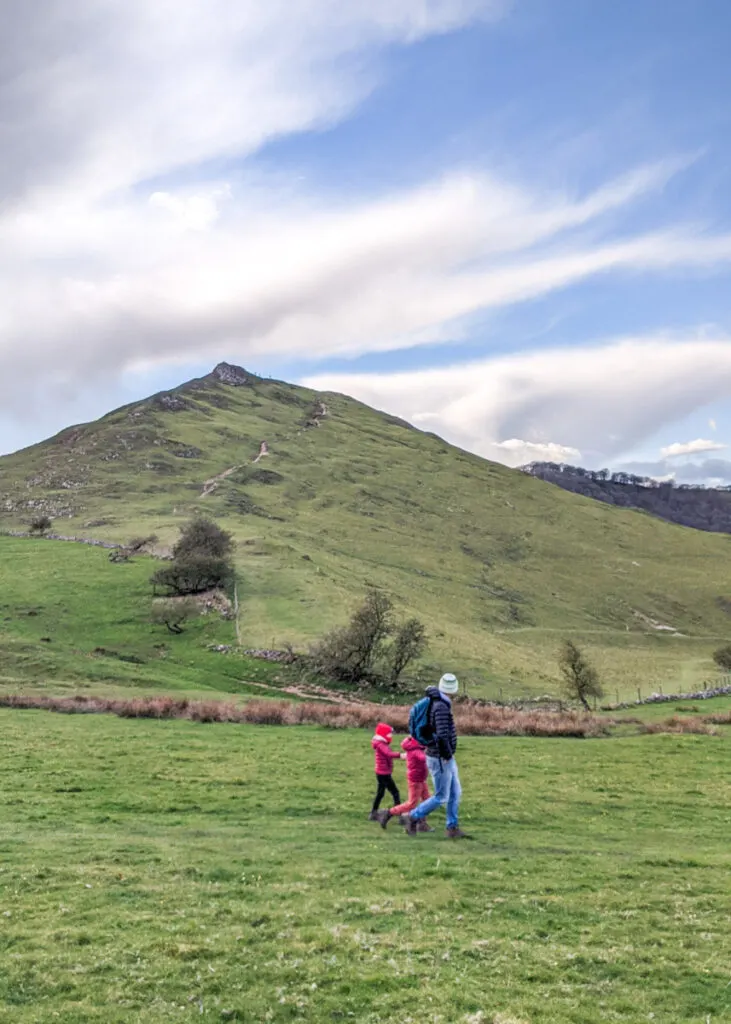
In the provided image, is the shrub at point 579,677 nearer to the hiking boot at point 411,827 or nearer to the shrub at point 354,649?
the shrub at point 354,649

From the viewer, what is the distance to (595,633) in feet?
402

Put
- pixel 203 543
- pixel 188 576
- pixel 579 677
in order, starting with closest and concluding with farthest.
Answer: pixel 579 677 < pixel 188 576 < pixel 203 543

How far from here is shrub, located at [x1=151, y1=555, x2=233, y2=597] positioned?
76688 millimetres

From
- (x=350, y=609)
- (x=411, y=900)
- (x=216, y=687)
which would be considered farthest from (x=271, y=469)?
(x=411, y=900)

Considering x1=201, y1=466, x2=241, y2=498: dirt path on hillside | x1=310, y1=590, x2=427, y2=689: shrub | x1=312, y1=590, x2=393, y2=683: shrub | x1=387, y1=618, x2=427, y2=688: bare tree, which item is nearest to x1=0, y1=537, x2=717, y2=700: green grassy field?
x1=312, y1=590, x2=393, y2=683: shrub

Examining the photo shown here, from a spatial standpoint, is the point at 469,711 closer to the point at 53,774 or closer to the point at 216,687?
the point at 216,687

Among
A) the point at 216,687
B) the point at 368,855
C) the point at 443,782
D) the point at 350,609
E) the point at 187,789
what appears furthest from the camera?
the point at 350,609

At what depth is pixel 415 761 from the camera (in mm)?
20031

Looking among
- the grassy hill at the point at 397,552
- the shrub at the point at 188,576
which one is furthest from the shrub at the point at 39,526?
the shrub at the point at 188,576

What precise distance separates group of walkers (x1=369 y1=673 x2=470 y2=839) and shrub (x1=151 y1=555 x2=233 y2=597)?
58.7m

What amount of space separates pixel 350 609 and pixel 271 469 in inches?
4053

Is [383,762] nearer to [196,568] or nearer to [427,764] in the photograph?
[427,764]

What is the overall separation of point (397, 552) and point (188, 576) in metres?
63.9

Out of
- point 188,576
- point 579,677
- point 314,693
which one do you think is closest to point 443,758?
point 314,693
